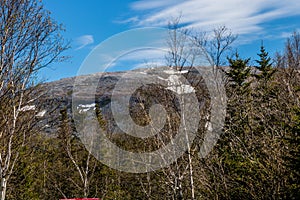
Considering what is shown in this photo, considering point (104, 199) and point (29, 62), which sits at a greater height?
point (29, 62)

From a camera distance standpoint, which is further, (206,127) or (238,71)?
(238,71)

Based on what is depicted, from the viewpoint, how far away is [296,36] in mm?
32531

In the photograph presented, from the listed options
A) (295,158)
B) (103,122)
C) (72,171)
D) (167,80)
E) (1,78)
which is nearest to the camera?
(295,158)

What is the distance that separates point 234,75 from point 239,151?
2119cm

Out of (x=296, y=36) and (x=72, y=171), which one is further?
(x=296, y=36)

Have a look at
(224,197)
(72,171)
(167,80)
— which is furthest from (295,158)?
(72,171)

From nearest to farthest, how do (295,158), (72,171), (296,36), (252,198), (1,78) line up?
(295,158), (252,198), (1,78), (72,171), (296,36)

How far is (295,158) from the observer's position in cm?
547

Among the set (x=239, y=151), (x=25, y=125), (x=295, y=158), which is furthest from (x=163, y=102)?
(x=295, y=158)

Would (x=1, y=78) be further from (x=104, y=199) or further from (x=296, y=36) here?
(x=296, y=36)

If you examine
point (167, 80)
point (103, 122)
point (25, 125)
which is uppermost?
point (167, 80)

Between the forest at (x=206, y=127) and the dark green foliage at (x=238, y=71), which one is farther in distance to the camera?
the dark green foliage at (x=238, y=71)

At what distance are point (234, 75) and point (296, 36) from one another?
9276 mm

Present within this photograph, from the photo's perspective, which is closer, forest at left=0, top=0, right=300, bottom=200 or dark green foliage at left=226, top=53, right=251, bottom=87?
forest at left=0, top=0, right=300, bottom=200
